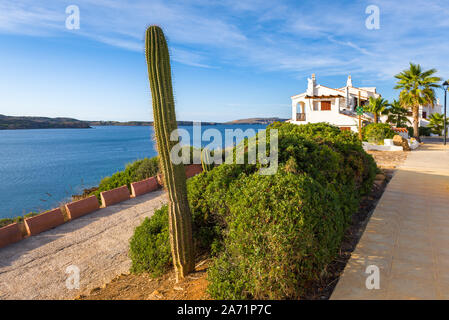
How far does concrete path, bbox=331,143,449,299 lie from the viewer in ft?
11.0

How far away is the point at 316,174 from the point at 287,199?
4.93 feet

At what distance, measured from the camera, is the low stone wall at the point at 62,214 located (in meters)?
6.81

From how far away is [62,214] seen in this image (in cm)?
812

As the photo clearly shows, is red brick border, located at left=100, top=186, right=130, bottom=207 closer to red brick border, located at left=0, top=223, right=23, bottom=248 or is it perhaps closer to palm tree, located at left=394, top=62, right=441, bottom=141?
red brick border, located at left=0, top=223, right=23, bottom=248

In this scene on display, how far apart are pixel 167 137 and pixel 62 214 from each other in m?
6.06

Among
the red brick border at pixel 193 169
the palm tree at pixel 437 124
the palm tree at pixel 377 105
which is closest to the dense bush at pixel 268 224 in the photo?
the red brick border at pixel 193 169

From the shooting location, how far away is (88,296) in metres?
4.16

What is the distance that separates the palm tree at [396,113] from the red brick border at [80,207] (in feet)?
97.1

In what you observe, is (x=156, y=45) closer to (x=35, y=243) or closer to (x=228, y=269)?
(x=228, y=269)

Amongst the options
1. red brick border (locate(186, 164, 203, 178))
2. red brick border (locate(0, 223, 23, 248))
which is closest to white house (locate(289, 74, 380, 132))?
red brick border (locate(186, 164, 203, 178))

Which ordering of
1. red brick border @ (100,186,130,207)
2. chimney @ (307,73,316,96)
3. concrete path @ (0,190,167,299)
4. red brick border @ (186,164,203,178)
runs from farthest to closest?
1. chimney @ (307,73,316,96)
2. red brick border @ (186,164,203,178)
3. red brick border @ (100,186,130,207)
4. concrete path @ (0,190,167,299)

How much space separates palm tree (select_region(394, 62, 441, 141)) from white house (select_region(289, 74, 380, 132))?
160 inches

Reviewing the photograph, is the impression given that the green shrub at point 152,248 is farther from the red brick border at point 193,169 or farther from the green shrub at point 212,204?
the red brick border at point 193,169

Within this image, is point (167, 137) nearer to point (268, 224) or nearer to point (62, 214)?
point (268, 224)
